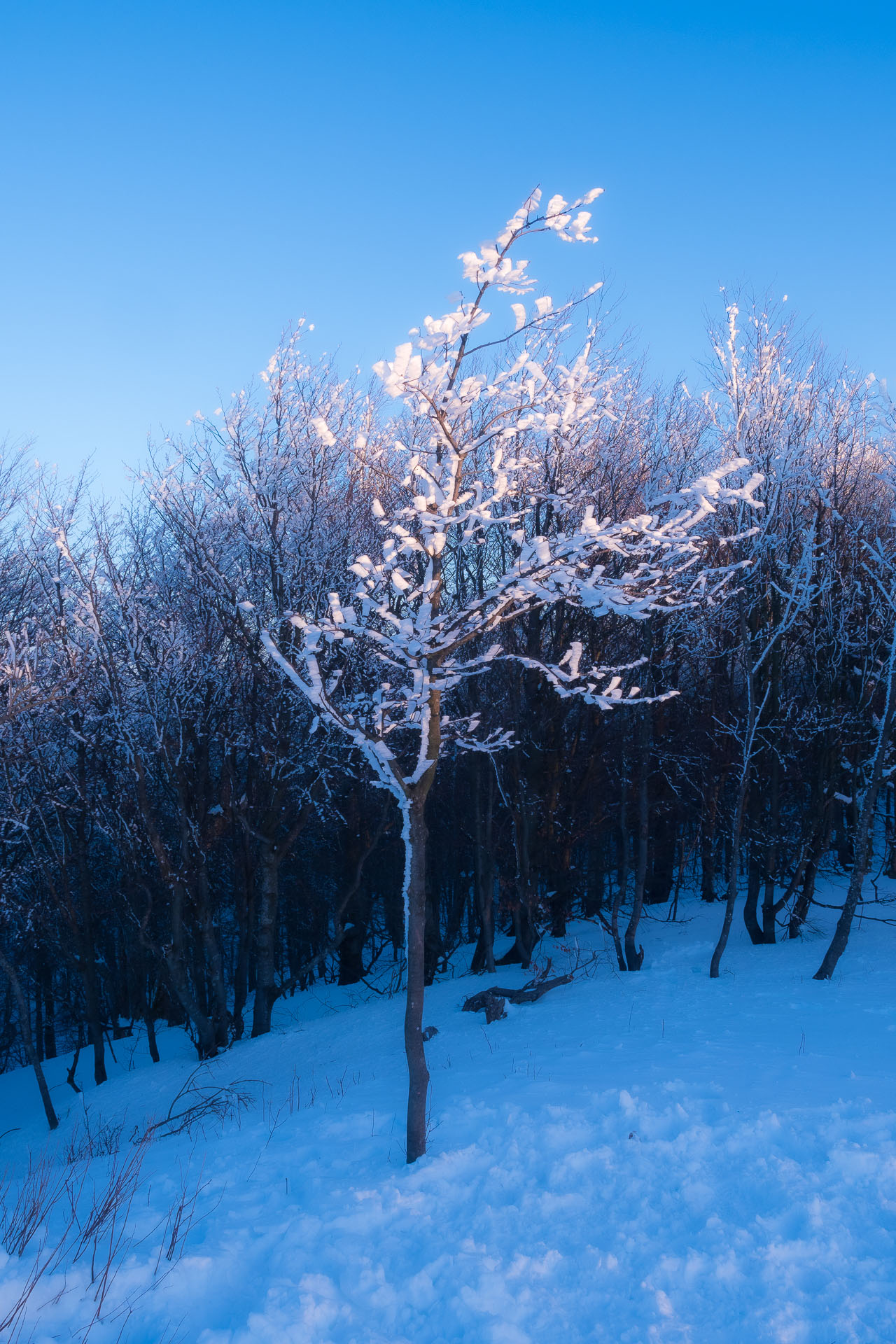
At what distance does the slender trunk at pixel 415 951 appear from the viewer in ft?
16.6

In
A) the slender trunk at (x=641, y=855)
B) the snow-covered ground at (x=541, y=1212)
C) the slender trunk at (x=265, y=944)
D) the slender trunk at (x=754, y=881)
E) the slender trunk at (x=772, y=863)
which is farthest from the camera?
the slender trunk at (x=265, y=944)

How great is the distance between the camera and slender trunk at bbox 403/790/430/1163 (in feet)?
16.6

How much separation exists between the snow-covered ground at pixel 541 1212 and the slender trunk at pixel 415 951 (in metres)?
0.40

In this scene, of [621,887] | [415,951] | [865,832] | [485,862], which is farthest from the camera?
[485,862]

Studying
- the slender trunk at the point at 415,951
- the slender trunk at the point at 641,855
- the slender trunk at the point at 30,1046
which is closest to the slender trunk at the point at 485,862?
the slender trunk at the point at 641,855

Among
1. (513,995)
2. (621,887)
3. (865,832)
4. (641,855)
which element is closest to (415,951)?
(513,995)

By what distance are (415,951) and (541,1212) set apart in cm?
167

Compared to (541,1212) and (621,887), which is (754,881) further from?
(541,1212)

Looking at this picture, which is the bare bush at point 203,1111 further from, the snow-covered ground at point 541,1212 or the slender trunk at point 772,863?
the slender trunk at point 772,863

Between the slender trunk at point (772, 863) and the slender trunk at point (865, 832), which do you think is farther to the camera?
the slender trunk at point (772, 863)

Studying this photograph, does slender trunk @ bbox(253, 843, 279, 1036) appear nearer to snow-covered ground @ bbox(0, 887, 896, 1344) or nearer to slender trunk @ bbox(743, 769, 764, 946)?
snow-covered ground @ bbox(0, 887, 896, 1344)

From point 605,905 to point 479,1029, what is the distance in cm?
1002

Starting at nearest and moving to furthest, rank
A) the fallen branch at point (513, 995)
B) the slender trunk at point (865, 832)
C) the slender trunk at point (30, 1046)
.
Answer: the slender trunk at point (865, 832)
the fallen branch at point (513, 995)
the slender trunk at point (30, 1046)

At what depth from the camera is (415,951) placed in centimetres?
527
